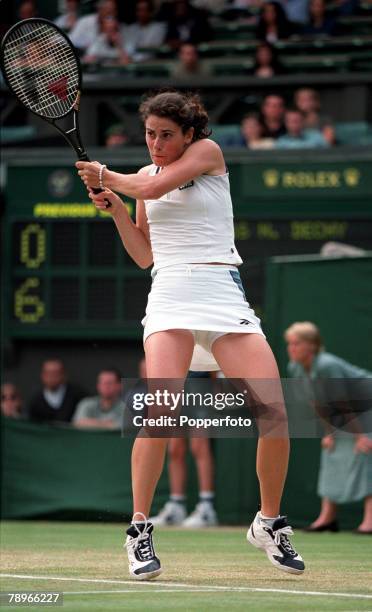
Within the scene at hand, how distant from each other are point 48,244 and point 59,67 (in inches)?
269

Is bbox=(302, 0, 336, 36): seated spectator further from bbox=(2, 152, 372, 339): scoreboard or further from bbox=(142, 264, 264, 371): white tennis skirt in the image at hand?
bbox=(142, 264, 264, 371): white tennis skirt

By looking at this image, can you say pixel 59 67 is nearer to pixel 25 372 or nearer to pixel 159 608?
pixel 159 608

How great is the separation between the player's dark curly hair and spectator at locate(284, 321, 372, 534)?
4.35 meters

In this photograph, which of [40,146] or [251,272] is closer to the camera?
[251,272]

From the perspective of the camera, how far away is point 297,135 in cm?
1427

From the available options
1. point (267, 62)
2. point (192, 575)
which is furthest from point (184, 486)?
point (192, 575)

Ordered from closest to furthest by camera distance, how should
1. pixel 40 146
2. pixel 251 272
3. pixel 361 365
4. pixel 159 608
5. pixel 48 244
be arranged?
1. pixel 159 608
2. pixel 361 365
3. pixel 251 272
4. pixel 48 244
5. pixel 40 146

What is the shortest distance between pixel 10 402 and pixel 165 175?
8.22m

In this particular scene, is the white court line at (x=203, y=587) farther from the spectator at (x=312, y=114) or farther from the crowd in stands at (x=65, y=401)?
the spectator at (x=312, y=114)

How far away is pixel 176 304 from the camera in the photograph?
20.9 ft

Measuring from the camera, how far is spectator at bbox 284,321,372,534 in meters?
10.7

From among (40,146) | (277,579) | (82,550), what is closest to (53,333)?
(40,146)

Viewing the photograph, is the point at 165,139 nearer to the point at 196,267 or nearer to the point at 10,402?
the point at 196,267

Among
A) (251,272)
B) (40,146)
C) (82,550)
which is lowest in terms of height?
(82,550)
